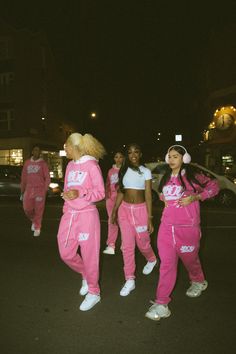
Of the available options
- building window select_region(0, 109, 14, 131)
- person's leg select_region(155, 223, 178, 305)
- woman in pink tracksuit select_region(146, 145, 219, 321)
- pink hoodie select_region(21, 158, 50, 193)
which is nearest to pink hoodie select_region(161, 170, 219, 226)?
woman in pink tracksuit select_region(146, 145, 219, 321)

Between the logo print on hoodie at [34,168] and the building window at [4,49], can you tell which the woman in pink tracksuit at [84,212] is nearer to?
the logo print on hoodie at [34,168]

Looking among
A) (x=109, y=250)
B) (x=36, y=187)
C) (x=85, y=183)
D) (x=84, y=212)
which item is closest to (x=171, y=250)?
(x=84, y=212)

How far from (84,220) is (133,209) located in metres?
1.01

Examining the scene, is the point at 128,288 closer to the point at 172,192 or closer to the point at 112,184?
the point at 172,192

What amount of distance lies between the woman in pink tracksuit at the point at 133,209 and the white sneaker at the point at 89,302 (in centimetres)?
52

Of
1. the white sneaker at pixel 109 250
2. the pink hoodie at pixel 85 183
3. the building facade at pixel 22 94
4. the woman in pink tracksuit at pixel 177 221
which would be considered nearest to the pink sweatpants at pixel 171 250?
the woman in pink tracksuit at pixel 177 221

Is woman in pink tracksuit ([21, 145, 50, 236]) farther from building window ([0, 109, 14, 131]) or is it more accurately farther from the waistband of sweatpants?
building window ([0, 109, 14, 131])

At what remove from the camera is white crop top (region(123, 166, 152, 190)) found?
209 inches

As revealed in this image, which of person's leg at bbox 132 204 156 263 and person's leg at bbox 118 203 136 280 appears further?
person's leg at bbox 132 204 156 263

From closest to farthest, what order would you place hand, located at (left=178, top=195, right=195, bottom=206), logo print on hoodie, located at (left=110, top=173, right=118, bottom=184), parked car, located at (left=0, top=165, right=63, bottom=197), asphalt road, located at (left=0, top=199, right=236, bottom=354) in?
asphalt road, located at (left=0, top=199, right=236, bottom=354) → hand, located at (left=178, top=195, right=195, bottom=206) → logo print on hoodie, located at (left=110, top=173, right=118, bottom=184) → parked car, located at (left=0, top=165, right=63, bottom=197)

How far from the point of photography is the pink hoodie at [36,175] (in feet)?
28.1

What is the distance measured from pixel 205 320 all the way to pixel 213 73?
2980 centimetres

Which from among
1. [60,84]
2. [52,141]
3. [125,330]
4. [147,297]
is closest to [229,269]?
[147,297]

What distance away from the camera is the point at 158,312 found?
413cm
